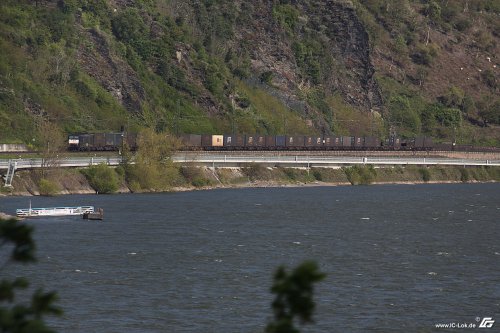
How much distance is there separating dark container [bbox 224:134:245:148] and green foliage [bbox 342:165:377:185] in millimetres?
17080

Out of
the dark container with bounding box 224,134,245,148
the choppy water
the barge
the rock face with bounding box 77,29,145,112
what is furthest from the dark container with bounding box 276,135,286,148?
the barge

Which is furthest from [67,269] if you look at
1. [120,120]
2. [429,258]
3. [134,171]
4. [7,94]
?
[120,120]

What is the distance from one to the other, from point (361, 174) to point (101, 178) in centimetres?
6235

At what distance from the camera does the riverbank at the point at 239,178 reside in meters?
124

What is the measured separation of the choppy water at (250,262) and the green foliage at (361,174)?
5207 centimetres

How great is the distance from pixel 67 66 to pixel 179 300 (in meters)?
127

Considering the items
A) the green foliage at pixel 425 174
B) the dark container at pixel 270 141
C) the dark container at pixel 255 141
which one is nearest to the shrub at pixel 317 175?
the dark container at pixel 255 141

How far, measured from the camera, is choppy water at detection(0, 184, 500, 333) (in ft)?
174

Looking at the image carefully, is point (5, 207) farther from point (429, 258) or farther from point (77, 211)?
point (429, 258)

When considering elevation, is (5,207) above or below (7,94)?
below

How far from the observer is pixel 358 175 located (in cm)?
18288

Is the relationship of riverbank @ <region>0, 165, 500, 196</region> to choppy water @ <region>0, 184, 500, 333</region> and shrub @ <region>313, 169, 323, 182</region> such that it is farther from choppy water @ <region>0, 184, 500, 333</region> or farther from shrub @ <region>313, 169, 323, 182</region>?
choppy water @ <region>0, 184, 500, 333</region>

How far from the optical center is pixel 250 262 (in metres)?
72.9

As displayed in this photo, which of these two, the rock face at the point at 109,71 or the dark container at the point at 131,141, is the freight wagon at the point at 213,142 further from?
the rock face at the point at 109,71
